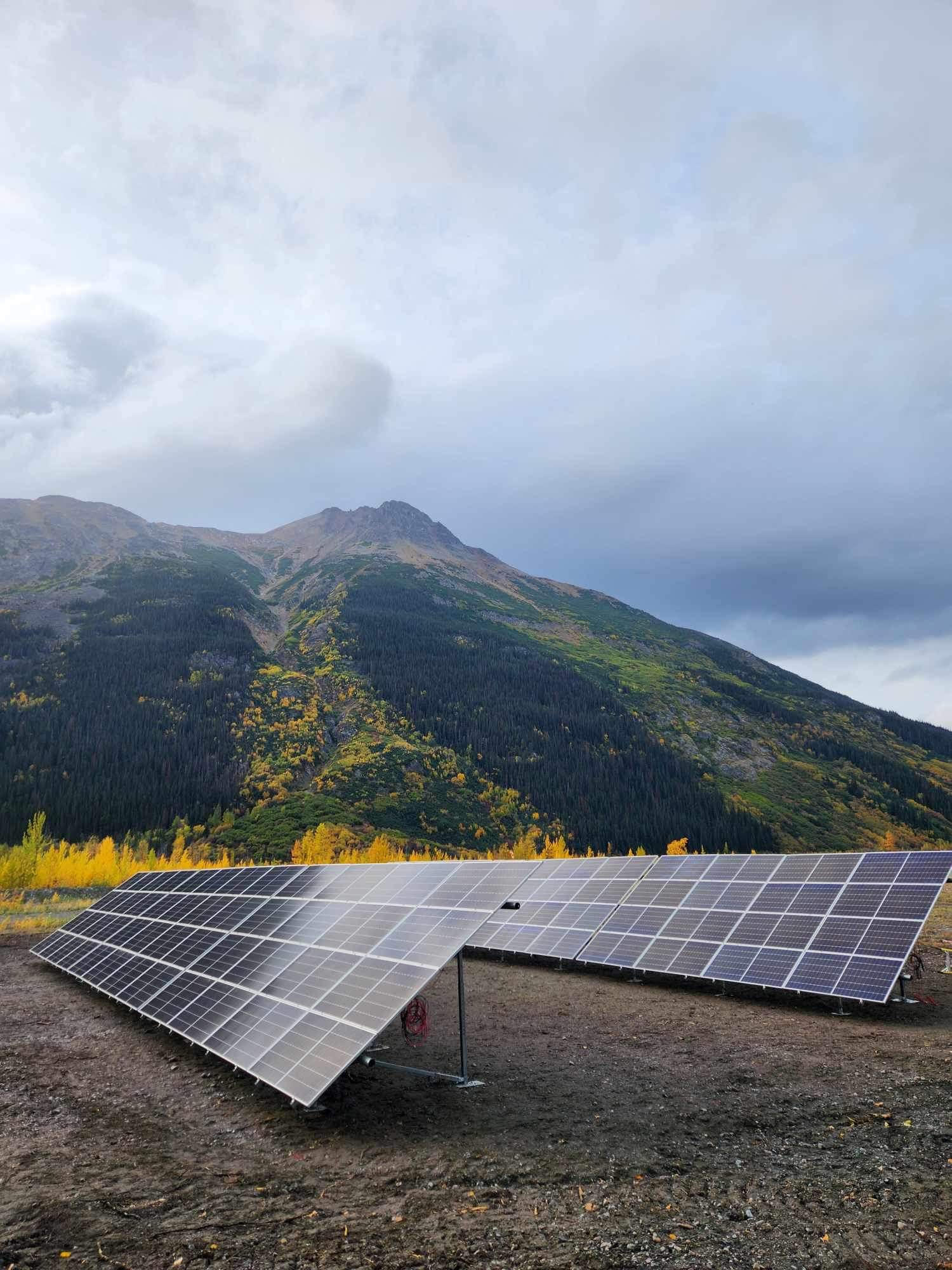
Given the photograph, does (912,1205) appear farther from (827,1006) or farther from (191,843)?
(191,843)

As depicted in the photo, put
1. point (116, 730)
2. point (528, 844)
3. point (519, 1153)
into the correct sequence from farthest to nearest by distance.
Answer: point (116, 730) → point (528, 844) → point (519, 1153)

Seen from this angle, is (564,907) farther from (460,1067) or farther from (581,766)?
(581,766)

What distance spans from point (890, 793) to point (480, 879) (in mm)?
219318

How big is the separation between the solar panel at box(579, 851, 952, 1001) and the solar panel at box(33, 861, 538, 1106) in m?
5.41

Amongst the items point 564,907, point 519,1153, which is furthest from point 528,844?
point 519,1153

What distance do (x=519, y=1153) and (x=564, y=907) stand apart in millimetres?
19511

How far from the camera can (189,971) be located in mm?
21297

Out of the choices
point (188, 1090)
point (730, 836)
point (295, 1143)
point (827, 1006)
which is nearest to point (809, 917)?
point (827, 1006)

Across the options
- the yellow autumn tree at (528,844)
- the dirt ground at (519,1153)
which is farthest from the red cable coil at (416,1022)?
the yellow autumn tree at (528,844)

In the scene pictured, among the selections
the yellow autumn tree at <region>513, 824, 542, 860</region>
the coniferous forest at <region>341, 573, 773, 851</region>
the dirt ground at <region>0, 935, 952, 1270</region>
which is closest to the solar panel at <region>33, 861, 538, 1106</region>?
the dirt ground at <region>0, 935, 952, 1270</region>

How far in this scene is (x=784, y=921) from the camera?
77.2 ft

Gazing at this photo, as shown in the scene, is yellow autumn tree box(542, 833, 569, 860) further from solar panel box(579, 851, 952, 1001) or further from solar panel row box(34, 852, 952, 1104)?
solar panel box(579, 851, 952, 1001)

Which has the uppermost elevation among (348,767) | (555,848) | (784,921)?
(784,921)

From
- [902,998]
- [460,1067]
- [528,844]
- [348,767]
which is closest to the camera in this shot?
[460,1067]
